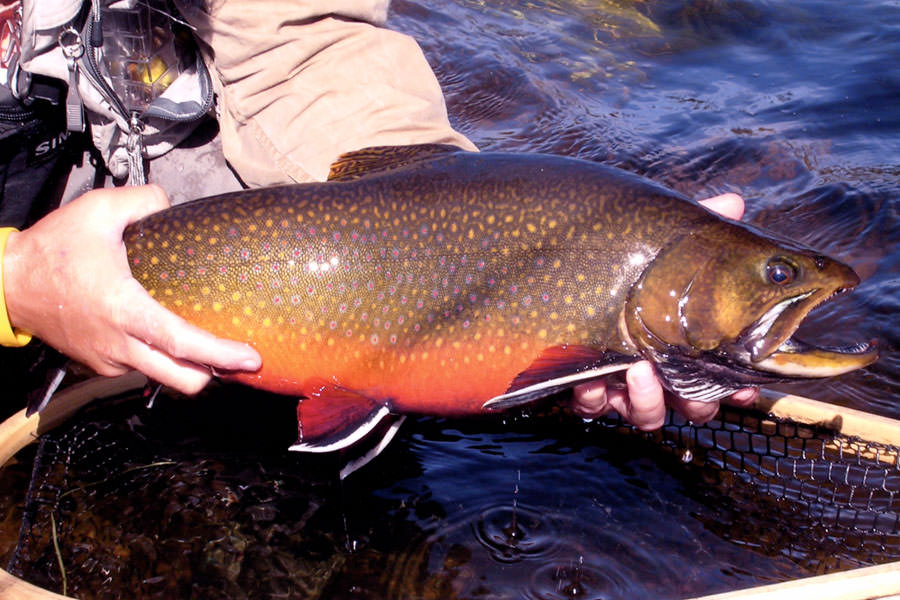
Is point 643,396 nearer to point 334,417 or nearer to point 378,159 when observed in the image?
point 334,417

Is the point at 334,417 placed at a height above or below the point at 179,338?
below

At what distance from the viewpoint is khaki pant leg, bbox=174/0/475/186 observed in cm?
333

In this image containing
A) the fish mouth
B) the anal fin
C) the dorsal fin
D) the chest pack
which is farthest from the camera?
the chest pack

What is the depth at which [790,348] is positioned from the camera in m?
2.48

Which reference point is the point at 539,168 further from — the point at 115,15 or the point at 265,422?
the point at 115,15

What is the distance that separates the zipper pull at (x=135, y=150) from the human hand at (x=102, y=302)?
0.70 m

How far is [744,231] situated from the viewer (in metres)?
2.55

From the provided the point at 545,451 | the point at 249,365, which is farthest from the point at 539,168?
the point at 545,451

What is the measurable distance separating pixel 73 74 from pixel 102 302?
114cm

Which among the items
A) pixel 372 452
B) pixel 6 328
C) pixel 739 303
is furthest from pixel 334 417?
pixel 739 303

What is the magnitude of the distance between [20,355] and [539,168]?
2.41m

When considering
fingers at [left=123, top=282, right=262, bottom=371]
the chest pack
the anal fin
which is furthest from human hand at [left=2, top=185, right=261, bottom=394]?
the chest pack

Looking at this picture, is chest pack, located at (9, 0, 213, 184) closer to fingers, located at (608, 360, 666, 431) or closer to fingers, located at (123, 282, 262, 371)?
fingers, located at (123, 282, 262, 371)

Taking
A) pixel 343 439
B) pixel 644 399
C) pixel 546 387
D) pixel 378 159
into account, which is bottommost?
pixel 343 439
